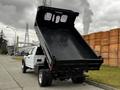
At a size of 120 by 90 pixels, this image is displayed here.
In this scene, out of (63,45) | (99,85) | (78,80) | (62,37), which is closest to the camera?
(99,85)

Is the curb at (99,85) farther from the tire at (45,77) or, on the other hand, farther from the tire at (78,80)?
the tire at (45,77)

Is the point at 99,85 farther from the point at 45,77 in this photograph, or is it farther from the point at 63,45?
the point at 63,45

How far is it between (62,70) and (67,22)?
396cm

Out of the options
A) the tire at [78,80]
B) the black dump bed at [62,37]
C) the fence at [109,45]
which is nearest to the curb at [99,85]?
the tire at [78,80]

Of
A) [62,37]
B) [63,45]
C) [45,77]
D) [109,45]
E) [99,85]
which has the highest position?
[62,37]

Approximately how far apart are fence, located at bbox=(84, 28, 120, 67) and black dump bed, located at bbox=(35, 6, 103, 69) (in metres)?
6.42

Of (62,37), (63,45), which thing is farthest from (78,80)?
(62,37)

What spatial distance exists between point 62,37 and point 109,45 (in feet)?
25.6

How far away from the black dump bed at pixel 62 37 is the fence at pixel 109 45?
6.42m

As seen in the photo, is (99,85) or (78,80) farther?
(78,80)

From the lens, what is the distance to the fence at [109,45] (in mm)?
19453

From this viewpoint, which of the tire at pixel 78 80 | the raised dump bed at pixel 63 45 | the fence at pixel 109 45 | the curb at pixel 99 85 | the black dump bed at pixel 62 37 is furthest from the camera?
the fence at pixel 109 45

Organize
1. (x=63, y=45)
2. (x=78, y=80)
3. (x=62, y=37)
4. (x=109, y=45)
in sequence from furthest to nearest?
(x=109, y=45), (x=62, y=37), (x=63, y=45), (x=78, y=80)

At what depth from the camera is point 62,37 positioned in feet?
45.3
